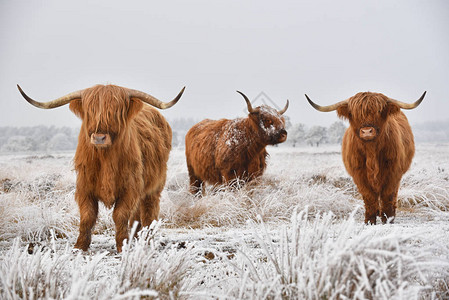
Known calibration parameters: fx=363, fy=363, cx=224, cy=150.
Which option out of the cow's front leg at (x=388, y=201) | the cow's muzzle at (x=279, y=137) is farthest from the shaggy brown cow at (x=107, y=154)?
the cow's muzzle at (x=279, y=137)

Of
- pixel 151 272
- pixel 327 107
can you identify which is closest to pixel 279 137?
pixel 327 107

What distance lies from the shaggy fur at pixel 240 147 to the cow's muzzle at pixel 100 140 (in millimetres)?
4042

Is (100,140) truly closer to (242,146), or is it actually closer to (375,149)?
(375,149)

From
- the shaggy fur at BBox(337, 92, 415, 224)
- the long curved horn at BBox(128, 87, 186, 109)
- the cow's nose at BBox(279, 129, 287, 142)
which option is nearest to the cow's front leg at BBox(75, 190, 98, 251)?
the long curved horn at BBox(128, 87, 186, 109)

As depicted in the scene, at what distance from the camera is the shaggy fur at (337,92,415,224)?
4.79 metres

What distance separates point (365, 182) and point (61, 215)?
411cm

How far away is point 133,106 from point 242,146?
151 inches

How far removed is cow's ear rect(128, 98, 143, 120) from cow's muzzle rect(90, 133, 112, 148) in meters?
0.46

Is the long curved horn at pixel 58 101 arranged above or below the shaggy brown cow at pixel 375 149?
above

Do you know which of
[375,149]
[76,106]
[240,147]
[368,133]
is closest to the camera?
[76,106]

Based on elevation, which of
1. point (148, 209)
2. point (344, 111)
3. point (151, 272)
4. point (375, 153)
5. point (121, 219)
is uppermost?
point (344, 111)

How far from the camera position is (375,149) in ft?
16.2

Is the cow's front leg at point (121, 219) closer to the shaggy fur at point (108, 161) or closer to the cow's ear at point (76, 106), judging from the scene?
the shaggy fur at point (108, 161)

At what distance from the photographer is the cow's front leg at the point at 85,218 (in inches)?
137
